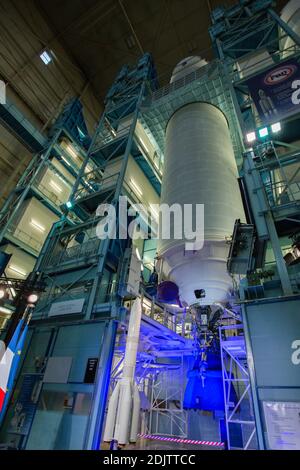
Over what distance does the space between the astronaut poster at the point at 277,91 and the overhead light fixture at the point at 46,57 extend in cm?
2869

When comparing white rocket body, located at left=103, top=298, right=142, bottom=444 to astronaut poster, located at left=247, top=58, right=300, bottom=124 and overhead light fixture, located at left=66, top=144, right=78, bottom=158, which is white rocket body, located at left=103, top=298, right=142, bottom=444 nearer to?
astronaut poster, located at left=247, top=58, right=300, bottom=124

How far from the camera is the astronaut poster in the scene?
12258 mm

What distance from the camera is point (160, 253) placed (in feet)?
43.0

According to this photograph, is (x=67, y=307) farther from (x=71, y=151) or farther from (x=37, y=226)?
(x=71, y=151)

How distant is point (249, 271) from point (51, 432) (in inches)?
412

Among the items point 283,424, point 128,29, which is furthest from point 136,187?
point 128,29

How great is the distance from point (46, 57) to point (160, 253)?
107 feet

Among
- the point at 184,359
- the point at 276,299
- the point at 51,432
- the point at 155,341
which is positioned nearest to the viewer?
the point at 276,299

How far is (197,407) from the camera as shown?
477 inches

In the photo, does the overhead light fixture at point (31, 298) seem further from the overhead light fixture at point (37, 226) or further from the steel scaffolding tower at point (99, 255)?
the overhead light fixture at point (37, 226)

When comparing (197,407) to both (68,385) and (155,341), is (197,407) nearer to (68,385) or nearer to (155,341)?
(155,341)

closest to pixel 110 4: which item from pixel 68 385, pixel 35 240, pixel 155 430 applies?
pixel 35 240

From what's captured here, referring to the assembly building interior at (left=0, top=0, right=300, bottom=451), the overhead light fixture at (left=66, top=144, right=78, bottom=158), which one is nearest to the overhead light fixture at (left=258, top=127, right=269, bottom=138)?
the assembly building interior at (left=0, top=0, right=300, bottom=451)

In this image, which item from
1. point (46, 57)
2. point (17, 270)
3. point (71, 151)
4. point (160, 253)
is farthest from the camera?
point (46, 57)
